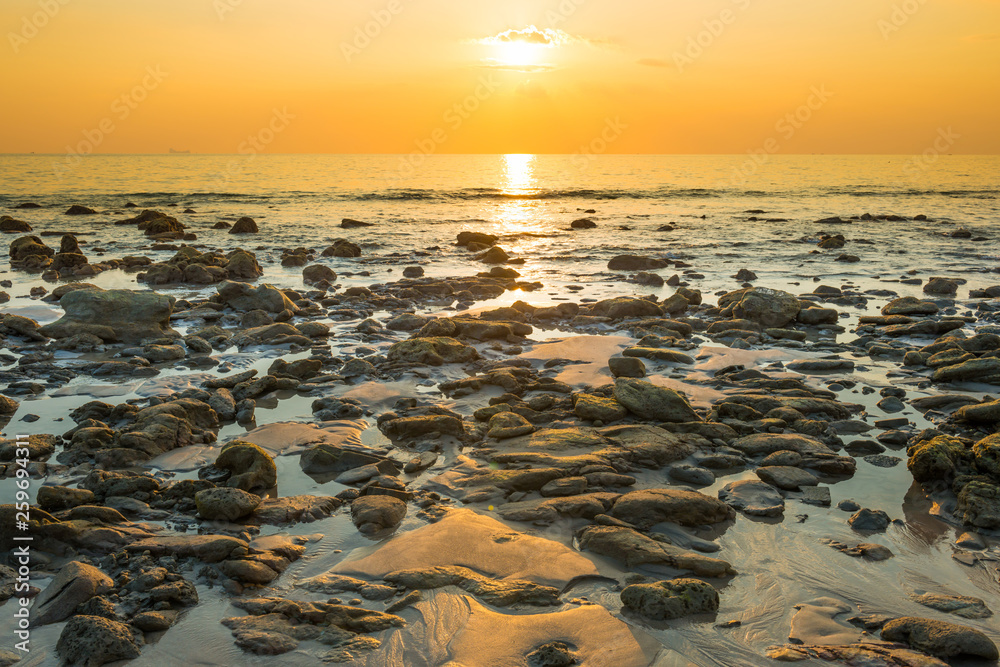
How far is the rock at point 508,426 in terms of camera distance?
22.5 feet

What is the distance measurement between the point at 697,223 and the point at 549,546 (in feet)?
111

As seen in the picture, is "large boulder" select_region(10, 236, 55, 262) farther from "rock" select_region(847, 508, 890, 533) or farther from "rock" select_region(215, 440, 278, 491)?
"rock" select_region(847, 508, 890, 533)

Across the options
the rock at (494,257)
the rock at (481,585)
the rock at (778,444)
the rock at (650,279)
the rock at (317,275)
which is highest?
the rock at (494,257)

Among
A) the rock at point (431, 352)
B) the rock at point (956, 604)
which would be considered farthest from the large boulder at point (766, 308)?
the rock at point (956, 604)

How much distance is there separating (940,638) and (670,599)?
4.96 ft

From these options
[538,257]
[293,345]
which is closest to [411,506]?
[293,345]

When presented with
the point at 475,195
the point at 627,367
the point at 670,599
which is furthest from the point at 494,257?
the point at 475,195

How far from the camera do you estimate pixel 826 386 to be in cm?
837

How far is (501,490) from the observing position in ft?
18.7

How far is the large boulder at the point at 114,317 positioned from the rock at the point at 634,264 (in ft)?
43.1

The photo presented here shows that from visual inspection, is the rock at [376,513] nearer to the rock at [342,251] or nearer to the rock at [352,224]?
the rock at [342,251]

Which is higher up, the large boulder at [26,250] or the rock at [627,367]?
the large boulder at [26,250]

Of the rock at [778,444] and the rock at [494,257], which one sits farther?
the rock at [494,257]

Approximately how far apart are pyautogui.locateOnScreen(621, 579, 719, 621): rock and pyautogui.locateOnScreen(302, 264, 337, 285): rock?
48.1 ft
